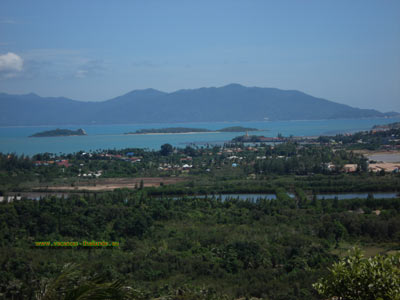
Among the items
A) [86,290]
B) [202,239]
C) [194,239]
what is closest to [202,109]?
[194,239]

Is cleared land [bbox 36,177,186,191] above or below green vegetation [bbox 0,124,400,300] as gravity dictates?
below

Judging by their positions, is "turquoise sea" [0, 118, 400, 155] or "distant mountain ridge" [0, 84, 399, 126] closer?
"turquoise sea" [0, 118, 400, 155]

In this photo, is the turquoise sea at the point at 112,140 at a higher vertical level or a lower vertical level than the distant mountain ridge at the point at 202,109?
lower

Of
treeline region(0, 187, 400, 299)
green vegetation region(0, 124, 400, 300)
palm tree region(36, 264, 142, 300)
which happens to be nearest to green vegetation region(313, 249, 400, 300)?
green vegetation region(0, 124, 400, 300)

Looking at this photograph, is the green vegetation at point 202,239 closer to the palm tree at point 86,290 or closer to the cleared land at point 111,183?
the palm tree at point 86,290

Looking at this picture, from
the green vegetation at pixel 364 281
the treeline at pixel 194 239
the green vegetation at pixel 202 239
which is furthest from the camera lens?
the treeline at pixel 194 239

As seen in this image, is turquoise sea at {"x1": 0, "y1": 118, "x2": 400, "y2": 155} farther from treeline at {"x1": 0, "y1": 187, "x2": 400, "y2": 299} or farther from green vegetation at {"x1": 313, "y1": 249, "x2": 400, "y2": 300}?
green vegetation at {"x1": 313, "y1": 249, "x2": 400, "y2": 300}

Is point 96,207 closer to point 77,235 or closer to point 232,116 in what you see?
point 77,235

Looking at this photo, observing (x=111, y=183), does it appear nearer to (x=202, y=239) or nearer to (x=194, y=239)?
(x=194, y=239)

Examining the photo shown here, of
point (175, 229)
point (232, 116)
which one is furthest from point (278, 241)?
point (232, 116)

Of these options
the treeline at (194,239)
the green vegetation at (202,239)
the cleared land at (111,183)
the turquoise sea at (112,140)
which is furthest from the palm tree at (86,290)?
the turquoise sea at (112,140)
